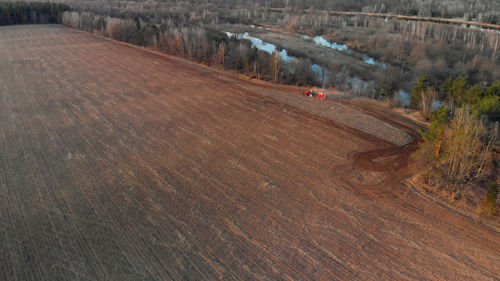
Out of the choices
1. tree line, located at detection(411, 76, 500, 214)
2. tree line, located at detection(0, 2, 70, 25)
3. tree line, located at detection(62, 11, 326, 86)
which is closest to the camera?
tree line, located at detection(411, 76, 500, 214)

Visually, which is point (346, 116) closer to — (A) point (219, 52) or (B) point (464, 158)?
(B) point (464, 158)

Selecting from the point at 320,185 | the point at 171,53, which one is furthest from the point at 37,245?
the point at 171,53

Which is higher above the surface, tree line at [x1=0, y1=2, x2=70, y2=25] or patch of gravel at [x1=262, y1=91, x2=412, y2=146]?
tree line at [x1=0, y1=2, x2=70, y2=25]

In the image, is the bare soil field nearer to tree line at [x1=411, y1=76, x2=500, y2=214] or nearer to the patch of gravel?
the patch of gravel

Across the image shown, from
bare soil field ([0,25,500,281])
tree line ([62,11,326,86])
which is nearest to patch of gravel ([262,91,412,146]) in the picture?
bare soil field ([0,25,500,281])

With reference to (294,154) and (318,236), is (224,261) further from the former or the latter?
(294,154)

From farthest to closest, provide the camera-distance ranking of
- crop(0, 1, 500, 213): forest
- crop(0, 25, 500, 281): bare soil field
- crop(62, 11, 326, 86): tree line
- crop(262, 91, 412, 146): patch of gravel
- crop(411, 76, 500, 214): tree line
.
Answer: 1. crop(62, 11, 326, 86): tree line
2. crop(262, 91, 412, 146): patch of gravel
3. crop(0, 1, 500, 213): forest
4. crop(411, 76, 500, 214): tree line
5. crop(0, 25, 500, 281): bare soil field

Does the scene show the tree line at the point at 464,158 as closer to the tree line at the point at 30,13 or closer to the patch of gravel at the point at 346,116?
the patch of gravel at the point at 346,116
